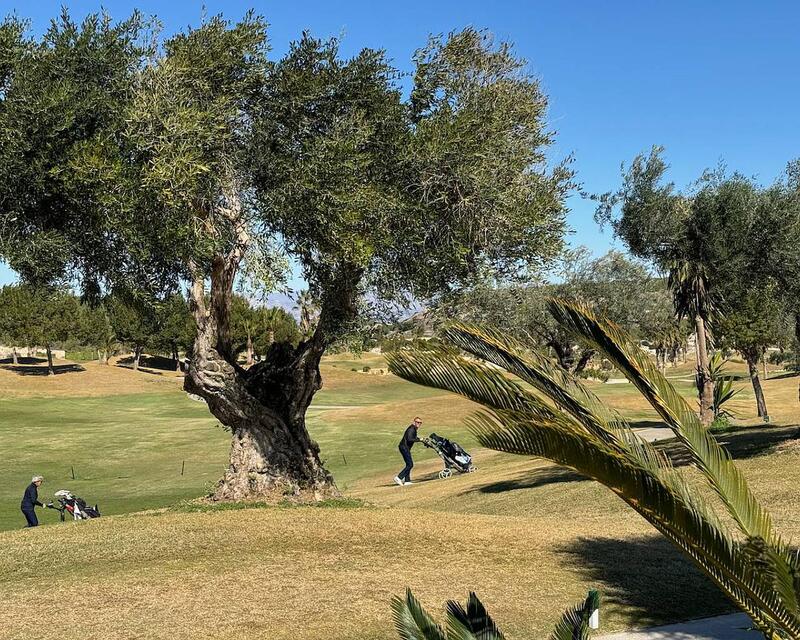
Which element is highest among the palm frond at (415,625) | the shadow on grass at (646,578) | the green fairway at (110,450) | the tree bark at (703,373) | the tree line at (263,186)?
the tree line at (263,186)

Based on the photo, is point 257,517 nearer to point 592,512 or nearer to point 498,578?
point 498,578

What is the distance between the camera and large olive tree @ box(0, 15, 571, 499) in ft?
44.9

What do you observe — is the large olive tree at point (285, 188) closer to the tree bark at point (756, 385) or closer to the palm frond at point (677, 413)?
the palm frond at point (677, 413)

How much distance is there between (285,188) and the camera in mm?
14133

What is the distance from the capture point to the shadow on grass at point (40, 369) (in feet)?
244

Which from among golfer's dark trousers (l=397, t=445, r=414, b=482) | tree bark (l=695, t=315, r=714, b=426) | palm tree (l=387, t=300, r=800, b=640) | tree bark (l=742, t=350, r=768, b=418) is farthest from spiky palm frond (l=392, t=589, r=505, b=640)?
tree bark (l=742, t=350, r=768, b=418)

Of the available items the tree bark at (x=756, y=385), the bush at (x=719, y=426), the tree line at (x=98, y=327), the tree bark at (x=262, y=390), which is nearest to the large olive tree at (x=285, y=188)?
the tree bark at (x=262, y=390)

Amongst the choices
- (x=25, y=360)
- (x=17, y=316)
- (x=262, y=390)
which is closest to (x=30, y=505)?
(x=262, y=390)

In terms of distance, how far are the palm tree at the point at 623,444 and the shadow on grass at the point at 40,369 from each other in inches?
2931

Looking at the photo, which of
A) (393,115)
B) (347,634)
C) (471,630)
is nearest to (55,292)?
(393,115)

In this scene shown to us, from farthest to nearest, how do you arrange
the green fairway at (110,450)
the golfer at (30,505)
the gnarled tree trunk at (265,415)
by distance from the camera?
the green fairway at (110,450)
the golfer at (30,505)
the gnarled tree trunk at (265,415)

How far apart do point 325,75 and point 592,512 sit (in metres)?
10.1

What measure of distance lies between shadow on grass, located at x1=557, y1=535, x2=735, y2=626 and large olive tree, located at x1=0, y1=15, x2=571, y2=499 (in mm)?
5910

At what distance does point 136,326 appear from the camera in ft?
249
